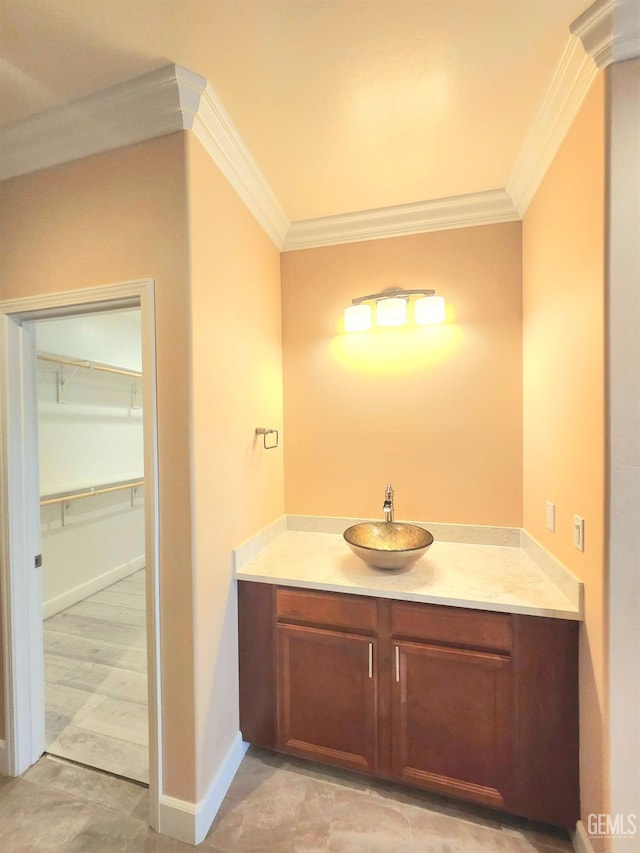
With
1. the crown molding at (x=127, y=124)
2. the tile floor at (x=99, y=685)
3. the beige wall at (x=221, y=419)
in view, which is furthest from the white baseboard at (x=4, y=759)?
the crown molding at (x=127, y=124)

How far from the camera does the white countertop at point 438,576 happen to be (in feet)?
4.36

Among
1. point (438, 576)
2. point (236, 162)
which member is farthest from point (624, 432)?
point (236, 162)

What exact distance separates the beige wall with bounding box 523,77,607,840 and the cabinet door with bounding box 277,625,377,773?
0.75 meters

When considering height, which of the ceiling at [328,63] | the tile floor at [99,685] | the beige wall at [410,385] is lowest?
the tile floor at [99,685]

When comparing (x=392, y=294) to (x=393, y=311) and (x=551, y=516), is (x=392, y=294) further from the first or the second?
(x=551, y=516)

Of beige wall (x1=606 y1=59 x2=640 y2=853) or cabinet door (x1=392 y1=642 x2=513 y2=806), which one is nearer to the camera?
beige wall (x1=606 y1=59 x2=640 y2=853)

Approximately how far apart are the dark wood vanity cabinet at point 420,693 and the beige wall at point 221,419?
7.6 inches

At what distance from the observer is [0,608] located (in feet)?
5.00

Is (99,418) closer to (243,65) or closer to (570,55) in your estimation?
(243,65)

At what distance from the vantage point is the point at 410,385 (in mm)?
2023

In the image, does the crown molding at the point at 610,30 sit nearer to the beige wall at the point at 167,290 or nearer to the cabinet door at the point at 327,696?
the beige wall at the point at 167,290

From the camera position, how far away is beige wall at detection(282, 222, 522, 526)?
1.90 m

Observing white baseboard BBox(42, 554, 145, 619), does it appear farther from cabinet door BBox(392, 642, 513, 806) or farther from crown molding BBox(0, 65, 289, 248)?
crown molding BBox(0, 65, 289, 248)

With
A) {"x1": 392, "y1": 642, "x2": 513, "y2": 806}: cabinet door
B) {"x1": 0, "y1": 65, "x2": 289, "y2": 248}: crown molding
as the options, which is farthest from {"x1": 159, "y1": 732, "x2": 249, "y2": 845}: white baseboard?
{"x1": 0, "y1": 65, "x2": 289, "y2": 248}: crown molding
